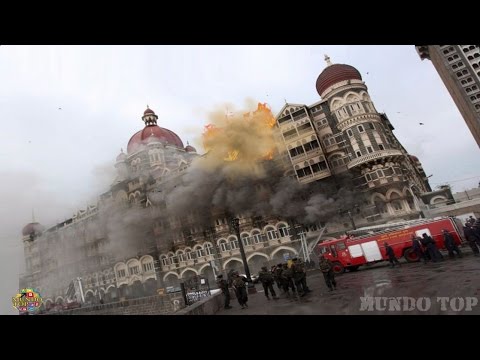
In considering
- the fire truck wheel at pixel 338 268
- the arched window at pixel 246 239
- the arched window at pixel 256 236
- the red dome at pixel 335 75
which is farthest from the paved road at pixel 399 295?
the red dome at pixel 335 75

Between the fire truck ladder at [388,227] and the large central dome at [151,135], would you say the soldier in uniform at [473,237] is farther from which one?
the large central dome at [151,135]

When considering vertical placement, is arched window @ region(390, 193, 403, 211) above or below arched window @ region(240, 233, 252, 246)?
below

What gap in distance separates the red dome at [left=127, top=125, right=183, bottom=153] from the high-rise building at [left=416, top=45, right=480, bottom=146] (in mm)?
51313

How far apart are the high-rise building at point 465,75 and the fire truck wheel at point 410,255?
174 ft

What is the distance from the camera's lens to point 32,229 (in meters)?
50.4

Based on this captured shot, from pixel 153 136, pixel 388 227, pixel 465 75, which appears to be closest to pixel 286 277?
pixel 388 227

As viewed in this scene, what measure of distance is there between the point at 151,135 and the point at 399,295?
41.5 m

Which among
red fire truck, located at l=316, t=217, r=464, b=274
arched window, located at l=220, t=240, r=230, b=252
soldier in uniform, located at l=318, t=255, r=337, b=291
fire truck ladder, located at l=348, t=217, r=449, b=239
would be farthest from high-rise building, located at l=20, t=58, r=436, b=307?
soldier in uniform, located at l=318, t=255, r=337, b=291

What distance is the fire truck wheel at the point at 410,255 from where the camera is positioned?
16297 mm

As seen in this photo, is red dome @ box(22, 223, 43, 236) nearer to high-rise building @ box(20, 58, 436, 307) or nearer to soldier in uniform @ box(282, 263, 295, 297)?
high-rise building @ box(20, 58, 436, 307)

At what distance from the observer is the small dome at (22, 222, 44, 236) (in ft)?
162

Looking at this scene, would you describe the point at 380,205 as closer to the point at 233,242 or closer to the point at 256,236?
the point at 256,236

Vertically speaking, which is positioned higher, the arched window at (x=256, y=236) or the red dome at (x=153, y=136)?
the red dome at (x=153, y=136)
